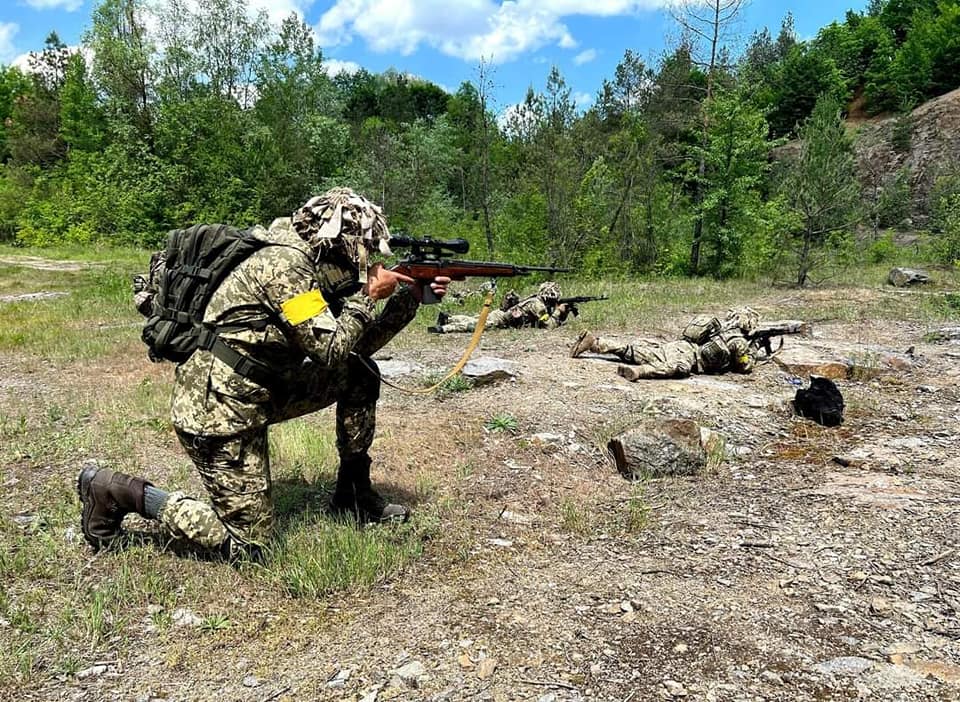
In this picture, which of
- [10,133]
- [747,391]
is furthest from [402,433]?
[10,133]

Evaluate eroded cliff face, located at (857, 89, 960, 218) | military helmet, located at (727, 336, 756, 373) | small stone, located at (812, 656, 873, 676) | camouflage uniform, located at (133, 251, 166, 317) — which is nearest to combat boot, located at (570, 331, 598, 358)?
military helmet, located at (727, 336, 756, 373)

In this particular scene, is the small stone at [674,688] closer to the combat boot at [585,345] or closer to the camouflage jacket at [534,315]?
the combat boot at [585,345]

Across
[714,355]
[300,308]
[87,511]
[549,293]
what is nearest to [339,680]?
[300,308]

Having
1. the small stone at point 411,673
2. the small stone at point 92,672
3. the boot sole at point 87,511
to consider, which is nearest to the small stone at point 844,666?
the small stone at point 411,673

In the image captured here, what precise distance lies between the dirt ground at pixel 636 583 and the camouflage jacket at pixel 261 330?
0.88 metres

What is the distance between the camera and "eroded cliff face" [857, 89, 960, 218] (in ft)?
94.7

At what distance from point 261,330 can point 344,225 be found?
23.0 inches

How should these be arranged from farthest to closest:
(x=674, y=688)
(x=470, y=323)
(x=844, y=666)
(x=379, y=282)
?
(x=470, y=323)
(x=379, y=282)
(x=844, y=666)
(x=674, y=688)

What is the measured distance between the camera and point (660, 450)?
4570mm

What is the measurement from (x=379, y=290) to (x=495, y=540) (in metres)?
1.43

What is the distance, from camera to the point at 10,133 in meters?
36.3

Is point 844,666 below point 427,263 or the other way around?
below

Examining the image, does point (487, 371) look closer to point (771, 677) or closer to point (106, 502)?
point (106, 502)

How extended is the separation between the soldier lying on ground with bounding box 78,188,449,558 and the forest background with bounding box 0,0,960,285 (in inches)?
552
